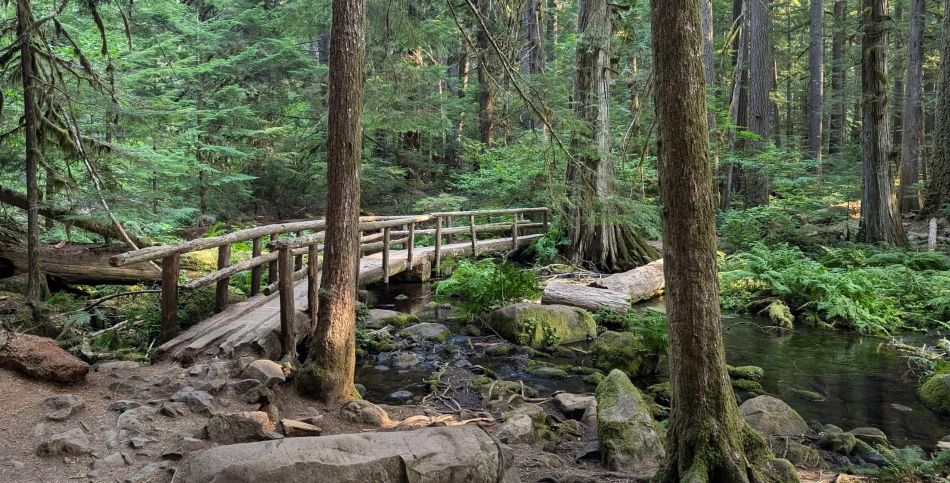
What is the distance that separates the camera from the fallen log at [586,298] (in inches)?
424

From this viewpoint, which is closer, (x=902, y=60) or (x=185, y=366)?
(x=185, y=366)

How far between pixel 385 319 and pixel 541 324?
2.71 meters

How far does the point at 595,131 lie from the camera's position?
42.0ft

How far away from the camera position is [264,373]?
581 centimetres

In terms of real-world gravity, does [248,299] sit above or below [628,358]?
above

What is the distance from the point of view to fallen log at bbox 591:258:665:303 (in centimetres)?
1167

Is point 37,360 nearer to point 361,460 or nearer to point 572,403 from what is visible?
point 361,460

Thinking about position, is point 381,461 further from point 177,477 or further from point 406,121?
point 406,121

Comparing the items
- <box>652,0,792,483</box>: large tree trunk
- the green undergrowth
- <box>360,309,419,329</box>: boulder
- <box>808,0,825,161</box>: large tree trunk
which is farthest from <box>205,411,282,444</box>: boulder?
<box>808,0,825,161</box>: large tree trunk

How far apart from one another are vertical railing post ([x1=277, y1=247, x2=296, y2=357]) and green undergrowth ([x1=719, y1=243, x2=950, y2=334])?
28.2 ft

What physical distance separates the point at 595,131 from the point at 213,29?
1543 centimetres

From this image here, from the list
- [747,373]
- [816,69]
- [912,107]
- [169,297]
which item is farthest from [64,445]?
[816,69]

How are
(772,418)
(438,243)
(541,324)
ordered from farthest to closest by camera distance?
(438,243)
(541,324)
(772,418)

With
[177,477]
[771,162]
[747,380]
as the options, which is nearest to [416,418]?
[177,477]
